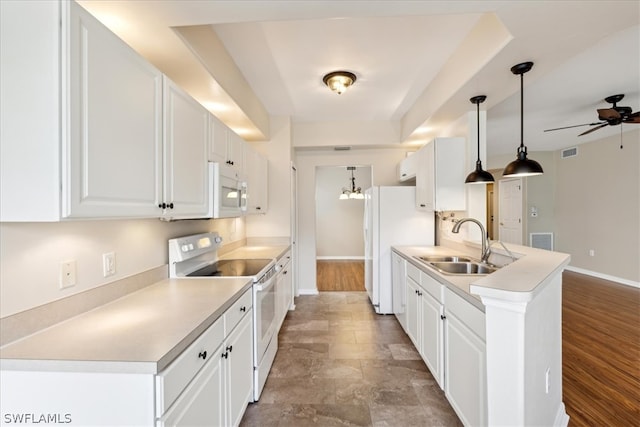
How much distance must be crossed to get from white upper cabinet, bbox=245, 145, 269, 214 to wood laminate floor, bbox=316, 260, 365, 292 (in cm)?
224

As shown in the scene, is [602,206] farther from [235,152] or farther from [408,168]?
[235,152]

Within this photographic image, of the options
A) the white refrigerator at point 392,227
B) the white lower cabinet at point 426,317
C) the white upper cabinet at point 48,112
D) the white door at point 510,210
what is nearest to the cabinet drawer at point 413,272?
the white lower cabinet at point 426,317

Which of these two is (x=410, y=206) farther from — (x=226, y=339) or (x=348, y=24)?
(x=226, y=339)

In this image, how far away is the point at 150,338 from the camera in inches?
41.4

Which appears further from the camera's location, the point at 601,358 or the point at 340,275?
the point at 340,275

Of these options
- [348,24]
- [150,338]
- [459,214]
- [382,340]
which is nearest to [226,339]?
[150,338]

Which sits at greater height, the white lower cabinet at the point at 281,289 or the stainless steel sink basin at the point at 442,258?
the stainless steel sink basin at the point at 442,258

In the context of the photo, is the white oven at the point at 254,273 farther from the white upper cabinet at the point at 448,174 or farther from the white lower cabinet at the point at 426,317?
the white upper cabinet at the point at 448,174

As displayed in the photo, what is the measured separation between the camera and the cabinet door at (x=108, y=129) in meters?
0.95

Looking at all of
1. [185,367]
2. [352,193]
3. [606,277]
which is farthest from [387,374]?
[606,277]

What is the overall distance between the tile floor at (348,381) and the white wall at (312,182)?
4.06ft

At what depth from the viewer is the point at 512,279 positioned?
52.7 inches

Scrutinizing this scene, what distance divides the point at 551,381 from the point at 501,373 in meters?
0.66

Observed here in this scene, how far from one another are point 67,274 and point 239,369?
102 cm
